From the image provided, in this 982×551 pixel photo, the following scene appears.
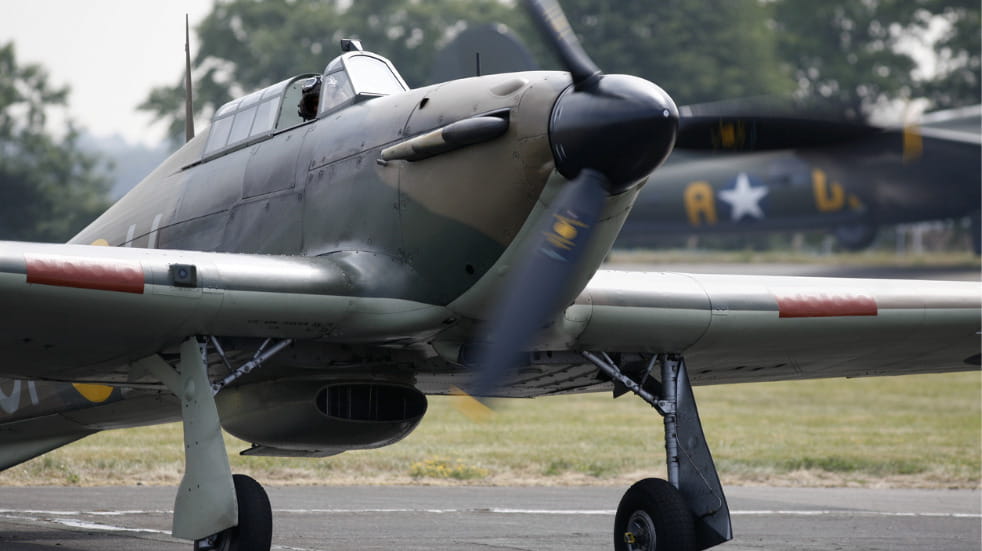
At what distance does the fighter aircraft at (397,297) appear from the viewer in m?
7.39

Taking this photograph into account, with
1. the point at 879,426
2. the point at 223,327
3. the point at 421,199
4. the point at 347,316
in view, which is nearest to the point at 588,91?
the point at 421,199

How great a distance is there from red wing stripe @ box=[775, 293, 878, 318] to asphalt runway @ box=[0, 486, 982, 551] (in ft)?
6.38

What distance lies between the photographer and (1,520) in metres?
11.3

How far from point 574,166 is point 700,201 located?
4192cm

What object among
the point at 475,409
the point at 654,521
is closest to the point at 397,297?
the point at 475,409

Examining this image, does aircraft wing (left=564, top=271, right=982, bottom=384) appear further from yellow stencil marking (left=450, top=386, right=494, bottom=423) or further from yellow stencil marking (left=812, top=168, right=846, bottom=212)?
yellow stencil marking (left=812, top=168, right=846, bottom=212)

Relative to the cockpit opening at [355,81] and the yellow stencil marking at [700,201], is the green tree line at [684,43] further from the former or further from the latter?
the cockpit opening at [355,81]

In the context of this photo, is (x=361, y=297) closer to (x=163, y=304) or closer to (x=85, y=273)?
(x=163, y=304)

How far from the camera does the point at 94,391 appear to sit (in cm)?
986

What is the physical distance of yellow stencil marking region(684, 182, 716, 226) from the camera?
48469 millimetres

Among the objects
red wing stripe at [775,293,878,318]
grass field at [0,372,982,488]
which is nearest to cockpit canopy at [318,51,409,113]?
red wing stripe at [775,293,878,318]

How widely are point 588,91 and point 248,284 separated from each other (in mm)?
2196

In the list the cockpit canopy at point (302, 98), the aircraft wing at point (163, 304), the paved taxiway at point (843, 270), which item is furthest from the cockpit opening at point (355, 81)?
the paved taxiway at point (843, 270)

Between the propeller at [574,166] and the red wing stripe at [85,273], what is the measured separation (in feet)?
→ 6.47
